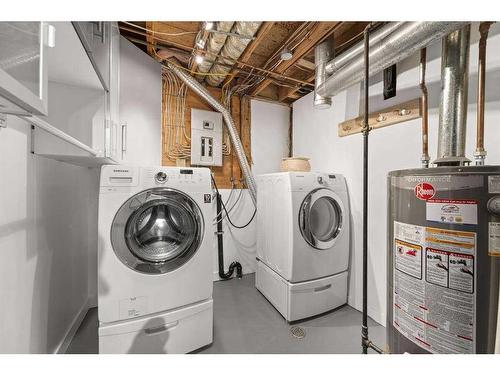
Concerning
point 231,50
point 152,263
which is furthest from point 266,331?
point 231,50

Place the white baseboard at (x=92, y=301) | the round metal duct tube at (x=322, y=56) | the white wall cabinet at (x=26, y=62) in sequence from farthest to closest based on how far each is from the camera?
the white baseboard at (x=92, y=301)
the round metal duct tube at (x=322, y=56)
the white wall cabinet at (x=26, y=62)

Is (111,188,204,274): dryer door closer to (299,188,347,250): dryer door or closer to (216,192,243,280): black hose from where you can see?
(299,188,347,250): dryer door

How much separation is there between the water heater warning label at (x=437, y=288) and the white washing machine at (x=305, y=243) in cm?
93

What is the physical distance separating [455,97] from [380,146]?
0.84 metres

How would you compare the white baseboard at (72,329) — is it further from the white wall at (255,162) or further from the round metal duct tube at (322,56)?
the round metal duct tube at (322,56)

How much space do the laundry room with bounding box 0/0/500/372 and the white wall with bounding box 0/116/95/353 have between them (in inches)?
0.4

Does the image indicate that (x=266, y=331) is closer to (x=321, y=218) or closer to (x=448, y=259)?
(x=321, y=218)

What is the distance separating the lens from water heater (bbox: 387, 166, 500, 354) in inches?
25.7

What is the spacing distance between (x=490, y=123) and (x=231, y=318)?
2.21m

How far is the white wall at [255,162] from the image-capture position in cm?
269

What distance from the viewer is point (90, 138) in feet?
5.24

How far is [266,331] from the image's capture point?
64.5 inches

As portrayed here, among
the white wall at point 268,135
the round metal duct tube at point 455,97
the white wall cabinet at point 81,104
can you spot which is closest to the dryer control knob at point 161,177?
the white wall cabinet at point 81,104
